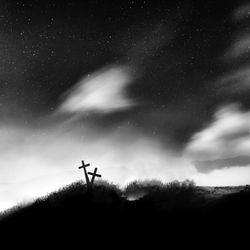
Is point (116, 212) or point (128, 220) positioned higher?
point (116, 212)

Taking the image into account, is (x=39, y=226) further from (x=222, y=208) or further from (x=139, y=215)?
(x=222, y=208)

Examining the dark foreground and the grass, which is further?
the grass

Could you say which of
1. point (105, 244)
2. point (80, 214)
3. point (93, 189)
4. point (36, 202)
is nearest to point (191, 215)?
point (105, 244)

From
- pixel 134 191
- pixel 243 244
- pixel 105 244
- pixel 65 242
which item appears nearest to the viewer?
pixel 243 244

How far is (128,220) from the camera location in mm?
16562

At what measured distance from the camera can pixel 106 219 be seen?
17.2m

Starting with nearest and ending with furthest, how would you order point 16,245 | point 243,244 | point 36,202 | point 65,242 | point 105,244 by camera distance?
point 243,244 < point 105,244 < point 65,242 < point 16,245 < point 36,202

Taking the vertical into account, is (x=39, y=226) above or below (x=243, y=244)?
above

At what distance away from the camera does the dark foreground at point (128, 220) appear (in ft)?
45.5

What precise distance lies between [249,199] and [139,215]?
5897 mm

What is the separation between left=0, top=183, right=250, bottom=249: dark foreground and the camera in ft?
45.5

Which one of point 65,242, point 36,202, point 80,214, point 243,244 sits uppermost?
point 36,202

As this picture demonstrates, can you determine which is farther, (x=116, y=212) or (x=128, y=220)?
(x=116, y=212)

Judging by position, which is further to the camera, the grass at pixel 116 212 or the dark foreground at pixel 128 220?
the grass at pixel 116 212
